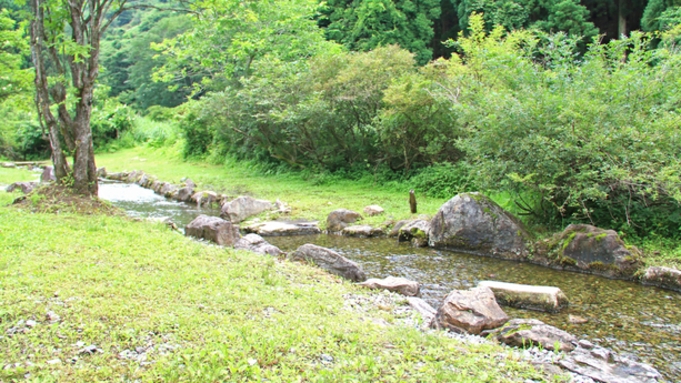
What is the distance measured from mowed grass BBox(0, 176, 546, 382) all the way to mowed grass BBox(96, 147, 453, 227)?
21.8ft

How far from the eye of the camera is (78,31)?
10.6 m

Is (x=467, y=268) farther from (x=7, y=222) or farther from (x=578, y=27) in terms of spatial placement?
(x=578, y=27)

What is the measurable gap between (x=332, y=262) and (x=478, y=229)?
3.74 meters

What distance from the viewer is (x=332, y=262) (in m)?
8.14

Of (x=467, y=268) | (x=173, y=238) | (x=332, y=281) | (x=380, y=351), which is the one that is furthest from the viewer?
(x=467, y=268)

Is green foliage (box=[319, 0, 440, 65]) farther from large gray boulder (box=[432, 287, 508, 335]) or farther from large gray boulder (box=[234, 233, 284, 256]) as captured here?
large gray boulder (box=[432, 287, 508, 335])

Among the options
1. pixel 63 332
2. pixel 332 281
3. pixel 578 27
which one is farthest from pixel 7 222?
pixel 578 27

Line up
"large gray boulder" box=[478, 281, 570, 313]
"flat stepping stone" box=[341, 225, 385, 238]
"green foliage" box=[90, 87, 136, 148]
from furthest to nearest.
Result: "green foliage" box=[90, 87, 136, 148]
"flat stepping stone" box=[341, 225, 385, 238]
"large gray boulder" box=[478, 281, 570, 313]

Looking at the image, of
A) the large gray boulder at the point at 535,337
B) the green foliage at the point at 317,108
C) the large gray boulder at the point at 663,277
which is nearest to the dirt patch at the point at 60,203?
the green foliage at the point at 317,108

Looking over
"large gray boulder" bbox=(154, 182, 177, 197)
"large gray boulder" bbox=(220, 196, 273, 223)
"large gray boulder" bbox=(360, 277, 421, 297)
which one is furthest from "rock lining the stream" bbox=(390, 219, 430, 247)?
"large gray boulder" bbox=(154, 182, 177, 197)

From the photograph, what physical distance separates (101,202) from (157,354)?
316 inches

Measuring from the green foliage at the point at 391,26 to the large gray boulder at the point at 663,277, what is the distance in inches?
870

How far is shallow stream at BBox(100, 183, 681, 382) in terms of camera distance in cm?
587

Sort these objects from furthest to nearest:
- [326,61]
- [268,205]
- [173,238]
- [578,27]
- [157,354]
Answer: [578,27] → [326,61] → [268,205] → [173,238] → [157,354]
